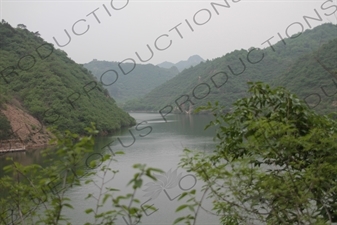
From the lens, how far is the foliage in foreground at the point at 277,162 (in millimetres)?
1577

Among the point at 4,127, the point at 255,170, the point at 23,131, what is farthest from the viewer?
the point at 23,131

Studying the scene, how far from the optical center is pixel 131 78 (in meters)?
72.4

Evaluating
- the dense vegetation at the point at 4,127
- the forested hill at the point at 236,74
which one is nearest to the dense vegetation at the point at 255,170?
the dense vegetation at the point at 4,127

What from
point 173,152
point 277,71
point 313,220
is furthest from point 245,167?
point 277,71

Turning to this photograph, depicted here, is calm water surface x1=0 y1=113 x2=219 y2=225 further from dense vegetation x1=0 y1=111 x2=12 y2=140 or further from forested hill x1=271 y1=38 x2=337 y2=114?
forested hill x1=271 y1=38 x2=337 y2=114

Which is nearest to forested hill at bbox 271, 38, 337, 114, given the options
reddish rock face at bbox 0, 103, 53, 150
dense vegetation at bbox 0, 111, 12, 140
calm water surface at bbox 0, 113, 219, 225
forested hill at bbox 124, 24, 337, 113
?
calm water surface at bbox 0, 113, 219, 225

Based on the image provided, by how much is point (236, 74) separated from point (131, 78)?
42.4m

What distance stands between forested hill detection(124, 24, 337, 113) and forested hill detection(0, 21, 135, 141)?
285 inches

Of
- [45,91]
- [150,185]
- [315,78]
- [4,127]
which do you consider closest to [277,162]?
[150,185]

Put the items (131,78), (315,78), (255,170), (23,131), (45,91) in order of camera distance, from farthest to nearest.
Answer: (131,78) < (45,91) < (315,78) < (23,131) < (255,170)

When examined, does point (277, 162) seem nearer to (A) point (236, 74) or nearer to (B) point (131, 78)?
(A) point (236, 74)

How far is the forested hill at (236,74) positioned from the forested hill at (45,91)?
723 cm

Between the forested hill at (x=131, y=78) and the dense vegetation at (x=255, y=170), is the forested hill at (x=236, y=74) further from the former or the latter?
the dense vegetation at (x=255, y=170)

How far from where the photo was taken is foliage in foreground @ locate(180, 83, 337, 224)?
1.58 meters
